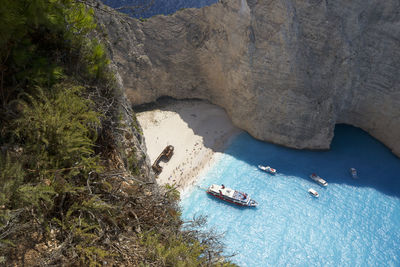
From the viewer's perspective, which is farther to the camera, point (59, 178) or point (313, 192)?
point (313, 192)

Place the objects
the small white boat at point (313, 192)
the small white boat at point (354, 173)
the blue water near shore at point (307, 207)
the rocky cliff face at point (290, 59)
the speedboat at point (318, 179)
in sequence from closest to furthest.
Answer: the blue water near shore at point (307, 207), the small white boat at point (313, 192), the speedboat at point (318, 179), the small white boat at point (354, 173), the rocky cliff face at point (290, 59)

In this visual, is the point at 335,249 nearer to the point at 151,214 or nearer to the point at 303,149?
the point at 303,149

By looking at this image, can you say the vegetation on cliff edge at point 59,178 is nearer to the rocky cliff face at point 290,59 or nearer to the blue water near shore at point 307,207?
the blue water near shore at point 307,207

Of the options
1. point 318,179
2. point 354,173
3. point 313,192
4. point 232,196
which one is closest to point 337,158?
point 354,173

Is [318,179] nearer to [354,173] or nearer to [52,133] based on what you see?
[354,173]

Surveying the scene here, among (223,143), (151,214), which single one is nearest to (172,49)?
(223,143)

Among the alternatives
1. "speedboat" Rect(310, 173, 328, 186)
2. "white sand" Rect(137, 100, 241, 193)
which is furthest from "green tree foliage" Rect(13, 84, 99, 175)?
"speedboat" Rect(310, 173, 328, 186)

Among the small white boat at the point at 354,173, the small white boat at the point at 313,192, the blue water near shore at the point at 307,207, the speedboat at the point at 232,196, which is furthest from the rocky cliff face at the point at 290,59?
the speedboat at the point at 232,196
